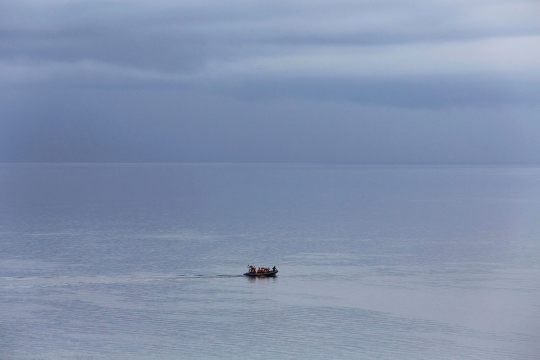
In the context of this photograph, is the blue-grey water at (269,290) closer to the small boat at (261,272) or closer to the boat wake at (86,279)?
the boat wake at (86,279)

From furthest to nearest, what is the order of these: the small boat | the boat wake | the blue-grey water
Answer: the small boat
the boat wake
the blue-grey water

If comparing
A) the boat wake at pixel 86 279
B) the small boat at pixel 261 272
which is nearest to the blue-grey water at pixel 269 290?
the boat wake at pixel 86 279

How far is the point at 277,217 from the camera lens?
5920 inches

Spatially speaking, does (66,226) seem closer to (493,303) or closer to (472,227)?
(472,227)

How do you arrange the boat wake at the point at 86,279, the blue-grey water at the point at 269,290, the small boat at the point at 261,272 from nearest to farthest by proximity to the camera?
the blue-grey water at the point at 269,290 < the boat wake at the point at 86,279 < the small boat at the point at 261,272

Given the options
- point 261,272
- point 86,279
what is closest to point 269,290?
point 261,272

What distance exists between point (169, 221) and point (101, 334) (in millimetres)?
80348

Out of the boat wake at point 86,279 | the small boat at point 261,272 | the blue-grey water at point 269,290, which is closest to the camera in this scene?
the blue-grey water at point 269,290

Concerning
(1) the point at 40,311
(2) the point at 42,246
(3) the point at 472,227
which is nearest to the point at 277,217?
(3) the point at 472,227

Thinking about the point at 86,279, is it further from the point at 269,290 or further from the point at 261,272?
the point at 269,290

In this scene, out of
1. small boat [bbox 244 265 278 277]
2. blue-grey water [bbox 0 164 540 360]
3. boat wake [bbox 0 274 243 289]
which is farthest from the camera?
small boat [bbox 244 265 278 277]

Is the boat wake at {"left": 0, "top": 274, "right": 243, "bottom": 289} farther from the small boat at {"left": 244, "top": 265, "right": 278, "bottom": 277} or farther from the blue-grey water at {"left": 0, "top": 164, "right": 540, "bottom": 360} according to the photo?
the small boat at {"left": 244, "top": 265, "right": 278, "bottom": 277}

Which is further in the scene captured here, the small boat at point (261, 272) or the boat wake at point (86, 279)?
the small boat at point (261, 272)

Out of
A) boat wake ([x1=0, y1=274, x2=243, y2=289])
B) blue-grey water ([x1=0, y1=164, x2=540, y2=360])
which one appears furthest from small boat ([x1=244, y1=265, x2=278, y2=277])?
boat wake ([x1=0, y1=274, x2=243, y2=289])
